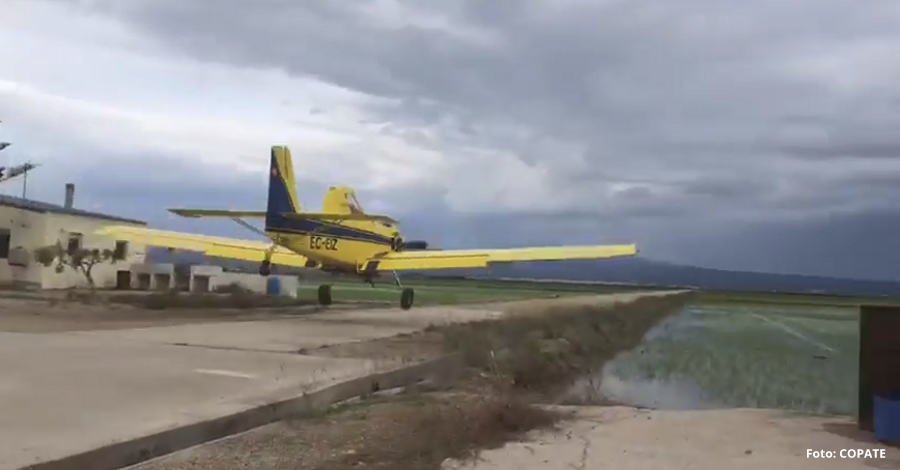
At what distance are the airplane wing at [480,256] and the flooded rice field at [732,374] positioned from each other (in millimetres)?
3101

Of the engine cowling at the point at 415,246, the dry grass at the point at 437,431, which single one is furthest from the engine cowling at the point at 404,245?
the dry grass at the point at 437,431

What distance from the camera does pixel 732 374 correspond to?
1609 centimetres

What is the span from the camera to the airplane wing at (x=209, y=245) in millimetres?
27844

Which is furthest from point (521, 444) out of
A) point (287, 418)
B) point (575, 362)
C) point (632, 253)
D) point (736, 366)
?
point (632, 253)

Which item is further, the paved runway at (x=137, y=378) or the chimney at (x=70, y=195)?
the chimney at (x=70, y=195)

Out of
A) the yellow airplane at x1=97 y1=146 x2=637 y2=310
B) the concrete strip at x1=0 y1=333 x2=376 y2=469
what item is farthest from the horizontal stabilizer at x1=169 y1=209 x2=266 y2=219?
the concrete strip at x1=0 y1=333 x2=376 y2=469

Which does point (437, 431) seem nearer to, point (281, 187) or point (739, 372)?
point (739, 372)

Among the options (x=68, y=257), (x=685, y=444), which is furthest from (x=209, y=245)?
(x=685, y=444)

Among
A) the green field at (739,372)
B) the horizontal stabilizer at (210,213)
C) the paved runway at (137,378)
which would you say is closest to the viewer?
the paved runway at (137,378)

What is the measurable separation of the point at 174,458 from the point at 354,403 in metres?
3.17

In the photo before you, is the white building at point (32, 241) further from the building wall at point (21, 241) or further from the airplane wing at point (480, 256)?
the airplane wing at point (480, 256)

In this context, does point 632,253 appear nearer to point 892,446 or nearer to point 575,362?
point 575,362

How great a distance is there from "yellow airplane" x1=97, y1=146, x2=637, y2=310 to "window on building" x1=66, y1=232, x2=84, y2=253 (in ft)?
23.3

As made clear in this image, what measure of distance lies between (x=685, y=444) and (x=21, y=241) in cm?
3170
